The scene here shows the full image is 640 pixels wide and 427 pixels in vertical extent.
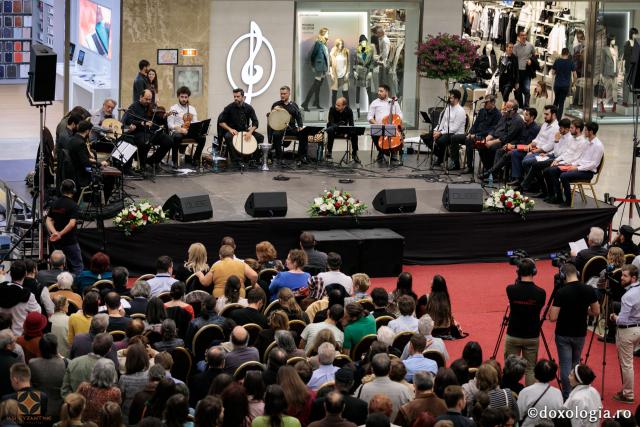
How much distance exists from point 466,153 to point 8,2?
16726mm

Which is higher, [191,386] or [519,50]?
[519,50]

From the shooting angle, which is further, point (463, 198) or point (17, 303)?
point (463, 198)

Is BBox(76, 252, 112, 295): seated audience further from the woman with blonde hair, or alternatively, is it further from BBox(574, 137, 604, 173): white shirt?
BBox(574, 137, 604, 173): white shirt

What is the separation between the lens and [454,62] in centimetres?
2044

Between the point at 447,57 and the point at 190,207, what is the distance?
7.53 metres

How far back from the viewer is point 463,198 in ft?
52.6

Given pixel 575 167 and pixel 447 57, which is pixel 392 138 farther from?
pixel 575 167

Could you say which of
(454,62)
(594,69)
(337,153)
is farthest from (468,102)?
(594,69)

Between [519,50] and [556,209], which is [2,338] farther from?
[519,50]

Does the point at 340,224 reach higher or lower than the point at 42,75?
lower

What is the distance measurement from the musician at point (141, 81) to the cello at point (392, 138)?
4.16 meters

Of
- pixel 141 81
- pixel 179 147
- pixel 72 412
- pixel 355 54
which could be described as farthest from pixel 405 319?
pixel 355 54

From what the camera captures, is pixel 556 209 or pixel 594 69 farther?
pixel 594 69

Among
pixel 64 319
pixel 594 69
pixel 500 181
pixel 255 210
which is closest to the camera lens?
pixel 64 319
